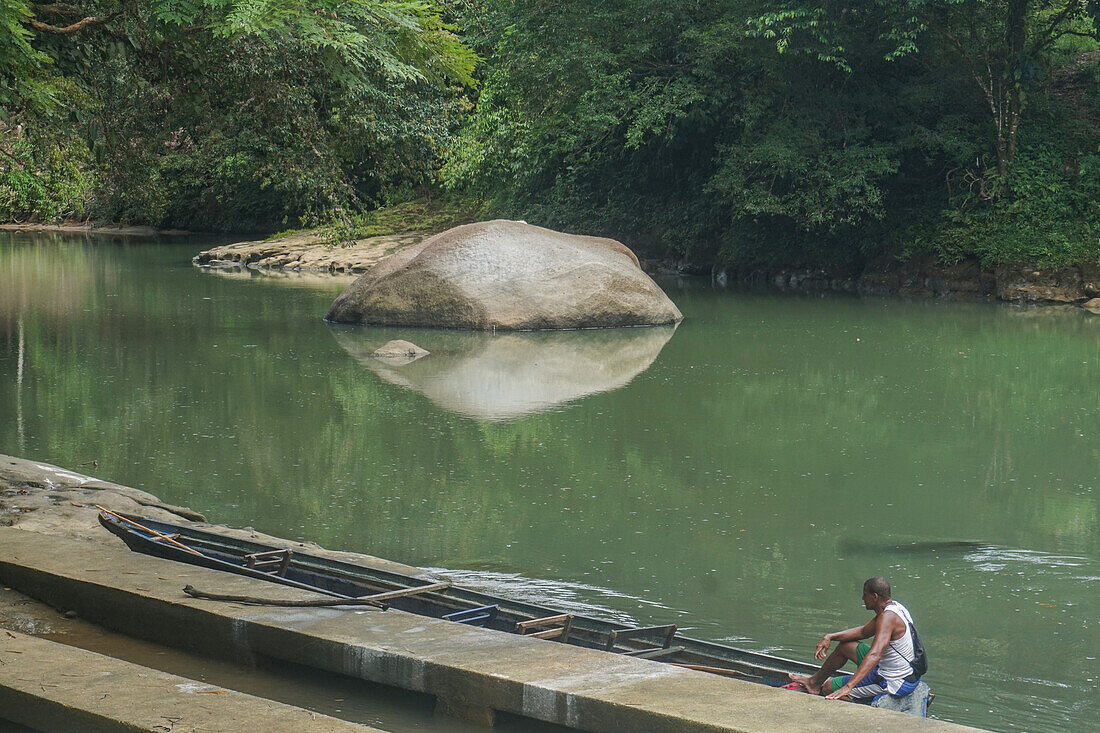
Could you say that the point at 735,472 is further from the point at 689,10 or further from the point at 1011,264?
the point at 689,10

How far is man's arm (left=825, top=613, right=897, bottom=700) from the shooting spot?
524 cm

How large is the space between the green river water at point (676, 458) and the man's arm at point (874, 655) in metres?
0.77

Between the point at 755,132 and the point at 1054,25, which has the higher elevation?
the point at 1054,25

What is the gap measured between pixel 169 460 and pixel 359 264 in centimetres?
2144

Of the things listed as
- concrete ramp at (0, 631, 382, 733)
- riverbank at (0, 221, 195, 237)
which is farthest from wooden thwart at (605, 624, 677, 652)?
riverbank at (0, 221, 195, 237)

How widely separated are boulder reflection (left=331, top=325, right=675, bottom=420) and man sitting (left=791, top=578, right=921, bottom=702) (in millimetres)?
7474

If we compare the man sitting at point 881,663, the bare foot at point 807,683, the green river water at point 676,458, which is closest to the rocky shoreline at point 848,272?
the green river water at point 676,458

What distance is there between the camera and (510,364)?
15914 millimetres

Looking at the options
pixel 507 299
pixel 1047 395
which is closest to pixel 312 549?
pixel 1047 395

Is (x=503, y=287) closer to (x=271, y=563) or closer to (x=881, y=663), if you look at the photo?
(x=271, y=563)

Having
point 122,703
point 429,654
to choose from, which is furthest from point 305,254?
point 122,703

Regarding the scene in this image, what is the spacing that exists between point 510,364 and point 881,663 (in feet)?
35.6

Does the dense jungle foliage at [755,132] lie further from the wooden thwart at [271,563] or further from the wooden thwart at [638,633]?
the wooden thwart at [638,633]

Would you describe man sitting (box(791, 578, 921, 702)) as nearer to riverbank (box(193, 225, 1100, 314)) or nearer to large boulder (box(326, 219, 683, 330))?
riverbank (box(193, 225, 1100, 314))
